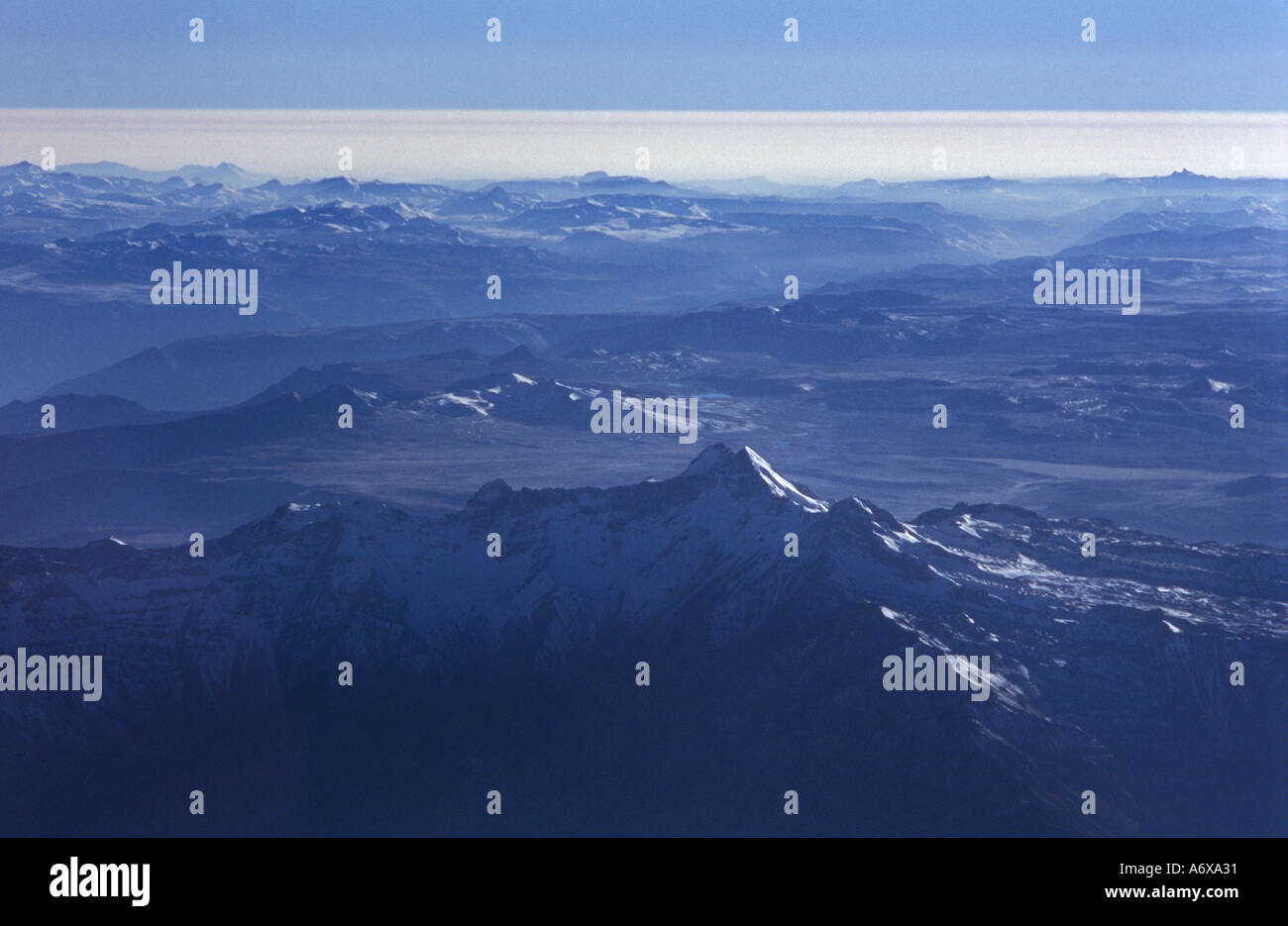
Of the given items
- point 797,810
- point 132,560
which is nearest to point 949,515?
point 797,810

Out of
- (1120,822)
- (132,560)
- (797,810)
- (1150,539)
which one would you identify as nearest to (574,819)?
(797,810)

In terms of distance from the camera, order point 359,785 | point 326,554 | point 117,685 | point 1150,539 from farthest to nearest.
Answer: point 1150,539 < point 326,554 < point 117,685 < point 359,785

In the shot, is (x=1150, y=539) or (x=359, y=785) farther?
(x=1150, y=539)

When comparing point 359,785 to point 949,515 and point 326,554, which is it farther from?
point 949,515

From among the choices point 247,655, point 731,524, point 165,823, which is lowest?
point 165,823

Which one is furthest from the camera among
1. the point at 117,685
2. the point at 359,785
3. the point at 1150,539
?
the point at 1150,539

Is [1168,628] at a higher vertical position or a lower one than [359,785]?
higher

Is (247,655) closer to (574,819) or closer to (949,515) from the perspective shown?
(574,819)
